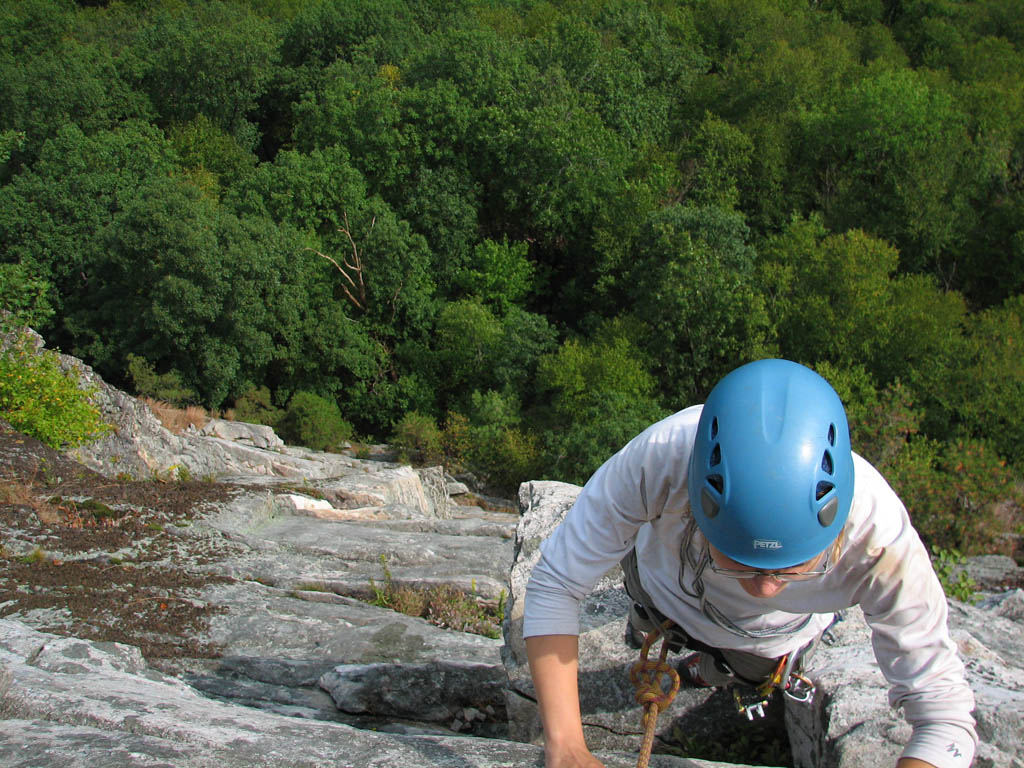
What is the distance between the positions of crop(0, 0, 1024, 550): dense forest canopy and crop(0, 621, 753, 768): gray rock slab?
1980 centimetres

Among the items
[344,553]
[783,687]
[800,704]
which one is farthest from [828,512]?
[344,553]

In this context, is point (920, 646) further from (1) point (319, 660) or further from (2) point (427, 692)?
(1) point (319, 660)

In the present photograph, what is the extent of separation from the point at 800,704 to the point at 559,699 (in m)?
1.51

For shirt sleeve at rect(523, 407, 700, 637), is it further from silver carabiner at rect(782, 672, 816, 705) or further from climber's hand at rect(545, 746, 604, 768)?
silver carabiner at rect(782, 672, 816, 705)

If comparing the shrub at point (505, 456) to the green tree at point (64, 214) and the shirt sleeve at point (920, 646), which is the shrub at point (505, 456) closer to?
the green tree at point (64, 214)

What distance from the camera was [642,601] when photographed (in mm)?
2877

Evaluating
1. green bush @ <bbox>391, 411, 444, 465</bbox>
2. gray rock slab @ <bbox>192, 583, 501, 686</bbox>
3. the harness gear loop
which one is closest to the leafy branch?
green bush @ <bbox>391, 411, 444, 465</bbox>

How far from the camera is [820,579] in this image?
2.29 meters

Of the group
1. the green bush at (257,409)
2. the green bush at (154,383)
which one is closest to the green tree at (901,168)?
the green bush at (257,409)

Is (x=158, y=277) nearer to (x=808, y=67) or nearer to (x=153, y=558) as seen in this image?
(x=153, y=558)

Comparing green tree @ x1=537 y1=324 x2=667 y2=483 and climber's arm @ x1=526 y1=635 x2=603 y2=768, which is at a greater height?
climber's arm @ x1=526 y1=635 x2=603 y2=768

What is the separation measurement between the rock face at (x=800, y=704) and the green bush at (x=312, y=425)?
2486cm

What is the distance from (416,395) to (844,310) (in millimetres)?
15250

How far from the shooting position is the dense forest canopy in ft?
91.2
